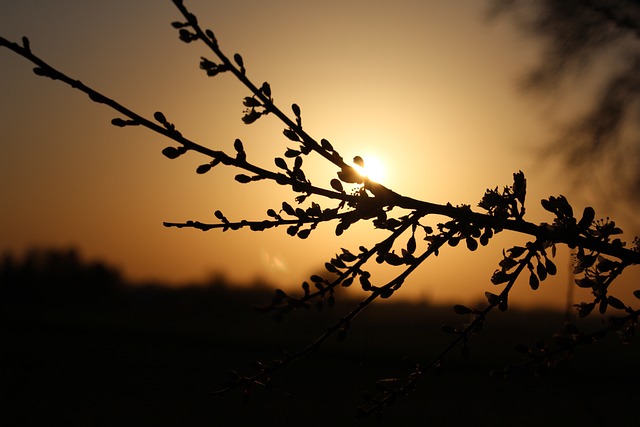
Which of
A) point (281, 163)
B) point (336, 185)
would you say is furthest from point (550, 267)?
point (281, 163)

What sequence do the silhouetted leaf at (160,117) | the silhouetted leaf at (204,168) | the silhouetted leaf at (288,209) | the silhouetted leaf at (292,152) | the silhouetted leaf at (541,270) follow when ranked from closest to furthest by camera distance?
1. the silhouetted leaf at (160,117)
2. the silhouetted leaf at (204,168)
3. the silhouetted leaf at (292,152)
4. the silhouetted leaf at (288,209)
5. the silhouetted leaf at (541,270)

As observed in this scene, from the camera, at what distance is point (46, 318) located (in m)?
→ 43.0

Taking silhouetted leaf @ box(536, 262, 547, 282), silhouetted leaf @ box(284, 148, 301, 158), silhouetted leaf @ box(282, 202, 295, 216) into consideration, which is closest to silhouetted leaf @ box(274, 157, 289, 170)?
silhouetted leaf @ box(284, 148, 301, 158)

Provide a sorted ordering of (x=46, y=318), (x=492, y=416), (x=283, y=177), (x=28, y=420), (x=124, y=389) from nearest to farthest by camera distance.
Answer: (x=283, y=177) < (x=28, y=420) < (x=492, y=416) < (x=124, y=389) < (x=46, y=318)

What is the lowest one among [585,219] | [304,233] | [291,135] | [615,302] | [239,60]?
[615,302]

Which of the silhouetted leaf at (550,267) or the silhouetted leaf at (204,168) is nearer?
the silhouetted leaf at (204,168)

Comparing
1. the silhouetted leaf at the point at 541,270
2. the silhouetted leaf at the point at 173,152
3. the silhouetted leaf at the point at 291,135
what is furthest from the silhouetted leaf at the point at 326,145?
the silhouetted leaf at the point at 541,270

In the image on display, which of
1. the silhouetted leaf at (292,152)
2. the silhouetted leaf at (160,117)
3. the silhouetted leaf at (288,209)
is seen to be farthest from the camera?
the silhouetted leaf at (288,209)

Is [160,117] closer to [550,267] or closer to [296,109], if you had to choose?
[296,109]

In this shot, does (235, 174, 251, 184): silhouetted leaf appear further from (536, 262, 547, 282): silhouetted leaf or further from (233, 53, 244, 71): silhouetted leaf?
(536, 262, 547, 282): silhouetted leaf

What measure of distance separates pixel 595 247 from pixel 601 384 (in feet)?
110

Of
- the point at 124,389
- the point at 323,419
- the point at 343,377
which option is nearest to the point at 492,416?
the point at 323,419

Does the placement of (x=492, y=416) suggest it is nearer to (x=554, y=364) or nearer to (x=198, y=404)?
(x=198, y=404)

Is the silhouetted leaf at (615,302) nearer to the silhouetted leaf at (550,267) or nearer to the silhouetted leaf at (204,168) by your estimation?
the silhouetted leaf at (550,267)
